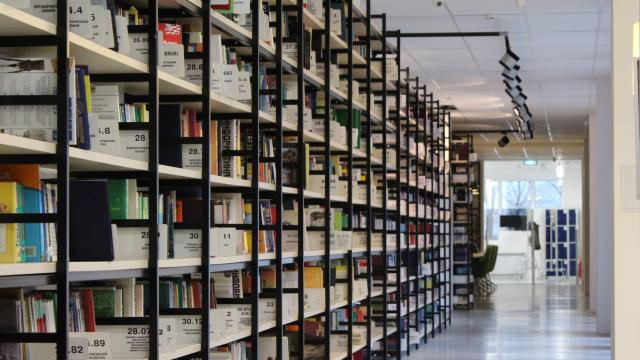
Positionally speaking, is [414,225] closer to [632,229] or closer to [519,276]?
[632,229]

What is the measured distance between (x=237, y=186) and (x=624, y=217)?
284 centimetres

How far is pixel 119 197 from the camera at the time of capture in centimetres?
434

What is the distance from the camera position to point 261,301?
6.21 meters

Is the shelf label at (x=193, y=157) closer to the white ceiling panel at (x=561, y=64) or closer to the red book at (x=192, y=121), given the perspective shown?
the red book at (x=192, y=121)

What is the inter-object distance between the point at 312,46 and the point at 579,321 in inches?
401

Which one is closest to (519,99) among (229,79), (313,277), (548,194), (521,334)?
(521,334)

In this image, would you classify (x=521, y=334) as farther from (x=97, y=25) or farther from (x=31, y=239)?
(x=31, y=239)

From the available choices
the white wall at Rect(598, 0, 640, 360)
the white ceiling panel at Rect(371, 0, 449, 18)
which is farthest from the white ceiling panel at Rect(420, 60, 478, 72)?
the white wall at Rect(598, 0, 640, 360)

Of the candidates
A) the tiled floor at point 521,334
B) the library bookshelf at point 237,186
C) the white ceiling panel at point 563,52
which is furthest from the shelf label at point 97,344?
the white ceiling panel at point 563,52

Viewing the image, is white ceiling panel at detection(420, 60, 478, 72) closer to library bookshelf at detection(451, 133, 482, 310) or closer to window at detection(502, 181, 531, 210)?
library bookshelf at detection(451, 133, 482, 310)

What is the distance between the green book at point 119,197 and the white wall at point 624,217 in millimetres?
3889

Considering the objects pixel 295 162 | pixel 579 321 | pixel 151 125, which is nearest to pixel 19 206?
pixel 151 125

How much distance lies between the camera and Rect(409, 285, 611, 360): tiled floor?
1189cm

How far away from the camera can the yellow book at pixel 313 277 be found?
7410 millimetres
